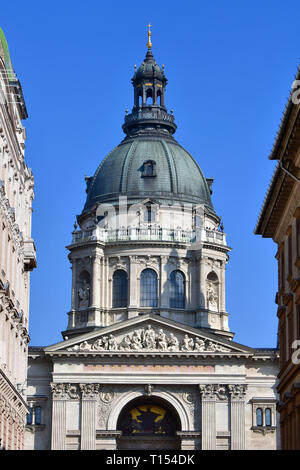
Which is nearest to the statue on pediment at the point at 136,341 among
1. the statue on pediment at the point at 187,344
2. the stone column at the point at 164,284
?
the statue on pediment at the point at 187,344

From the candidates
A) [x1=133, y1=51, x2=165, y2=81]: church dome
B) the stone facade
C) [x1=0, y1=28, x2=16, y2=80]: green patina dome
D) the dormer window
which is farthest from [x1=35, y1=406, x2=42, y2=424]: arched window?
[x1=0, y1=28, x2=16, y2=80]: green patina dome

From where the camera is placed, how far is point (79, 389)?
92750 mm

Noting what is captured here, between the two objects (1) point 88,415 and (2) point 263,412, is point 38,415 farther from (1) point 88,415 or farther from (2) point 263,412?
(2) point 263,412

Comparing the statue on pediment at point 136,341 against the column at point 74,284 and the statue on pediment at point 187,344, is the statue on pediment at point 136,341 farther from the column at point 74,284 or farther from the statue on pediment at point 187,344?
the column at point 74,284

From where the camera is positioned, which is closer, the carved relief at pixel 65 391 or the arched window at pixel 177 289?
the carved relief at pixel 65 391

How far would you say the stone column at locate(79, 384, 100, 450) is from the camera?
299ft

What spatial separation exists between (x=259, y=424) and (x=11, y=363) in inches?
1760

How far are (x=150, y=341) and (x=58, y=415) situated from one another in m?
9.10

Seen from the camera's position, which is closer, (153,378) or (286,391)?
(286,391)

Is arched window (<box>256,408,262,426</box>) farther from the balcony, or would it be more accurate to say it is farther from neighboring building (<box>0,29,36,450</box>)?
A: neighboring building (<box>0,29,36,450</box>)

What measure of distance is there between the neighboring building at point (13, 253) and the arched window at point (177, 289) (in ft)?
148

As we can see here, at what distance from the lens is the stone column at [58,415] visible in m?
91.1
